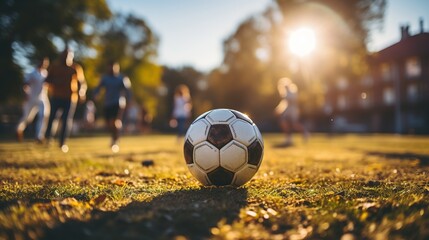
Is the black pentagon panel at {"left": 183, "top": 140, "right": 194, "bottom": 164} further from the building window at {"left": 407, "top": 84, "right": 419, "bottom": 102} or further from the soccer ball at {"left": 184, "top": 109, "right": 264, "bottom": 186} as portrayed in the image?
the building window at {"left": 407, "top": 84, "right": 419, "bottom": 102}

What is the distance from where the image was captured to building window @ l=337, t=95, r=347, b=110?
2295 inches

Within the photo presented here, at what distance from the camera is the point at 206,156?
3.89 meters

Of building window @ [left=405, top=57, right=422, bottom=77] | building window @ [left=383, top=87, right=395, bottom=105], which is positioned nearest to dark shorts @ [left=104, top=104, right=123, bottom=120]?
building window @ [left=405, top=57, right=422, bottom=77]

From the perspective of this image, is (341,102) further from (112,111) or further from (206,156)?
(206,156)

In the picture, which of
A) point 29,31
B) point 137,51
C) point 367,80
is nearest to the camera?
point 29,31

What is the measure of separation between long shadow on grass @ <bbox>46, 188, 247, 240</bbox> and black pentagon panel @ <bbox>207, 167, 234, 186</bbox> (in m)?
0.53

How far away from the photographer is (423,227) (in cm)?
236

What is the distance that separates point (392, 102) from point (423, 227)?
5290 cm

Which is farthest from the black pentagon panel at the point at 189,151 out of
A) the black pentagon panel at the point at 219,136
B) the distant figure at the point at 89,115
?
the distant figure at the point at 89,115

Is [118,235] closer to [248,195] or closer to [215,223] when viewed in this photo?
[215,223]

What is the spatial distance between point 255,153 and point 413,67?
4938 cm

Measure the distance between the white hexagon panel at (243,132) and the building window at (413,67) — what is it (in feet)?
159

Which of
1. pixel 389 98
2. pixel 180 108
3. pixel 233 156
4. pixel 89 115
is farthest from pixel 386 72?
pixel 233 156

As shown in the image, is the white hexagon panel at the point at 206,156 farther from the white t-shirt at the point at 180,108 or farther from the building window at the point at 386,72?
the building window at the point at 386,72
